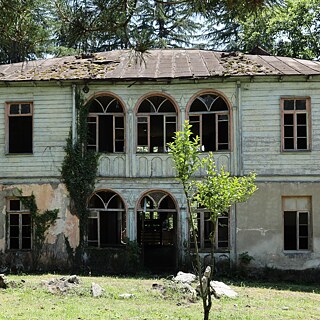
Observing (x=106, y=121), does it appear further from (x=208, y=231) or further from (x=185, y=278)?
(x=185, y=278)

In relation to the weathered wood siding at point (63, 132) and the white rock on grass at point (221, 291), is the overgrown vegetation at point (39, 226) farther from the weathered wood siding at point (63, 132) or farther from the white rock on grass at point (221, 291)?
the white rock on grass at point (221, 291)

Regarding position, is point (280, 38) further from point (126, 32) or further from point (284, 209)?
point (126, 32)

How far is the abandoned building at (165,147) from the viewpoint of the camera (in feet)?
60.6

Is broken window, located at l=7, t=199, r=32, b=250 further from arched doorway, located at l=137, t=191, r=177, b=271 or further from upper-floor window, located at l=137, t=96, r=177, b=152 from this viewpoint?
upper-floor window, located at l=137, t=96, r=177, b=152

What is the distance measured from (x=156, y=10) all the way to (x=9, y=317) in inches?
255

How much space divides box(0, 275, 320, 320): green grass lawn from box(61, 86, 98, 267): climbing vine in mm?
3088

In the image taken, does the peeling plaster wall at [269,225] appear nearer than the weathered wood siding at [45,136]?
Yes

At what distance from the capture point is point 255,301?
45.5 ft

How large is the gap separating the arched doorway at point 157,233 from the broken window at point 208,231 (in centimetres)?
85

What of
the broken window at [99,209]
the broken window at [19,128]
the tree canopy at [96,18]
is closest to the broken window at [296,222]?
the broken window at [99,209]

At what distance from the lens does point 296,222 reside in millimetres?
18594

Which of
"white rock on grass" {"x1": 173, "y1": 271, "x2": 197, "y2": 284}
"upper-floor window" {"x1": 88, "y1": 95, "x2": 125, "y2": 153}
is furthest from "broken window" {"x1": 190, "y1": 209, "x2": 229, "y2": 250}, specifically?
"upper-floor window" {"x1": 88, "y1": 95, "x2": 125, "y2": 153}

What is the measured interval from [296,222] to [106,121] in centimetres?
694

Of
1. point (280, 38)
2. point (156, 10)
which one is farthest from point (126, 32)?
point (280, 38)
